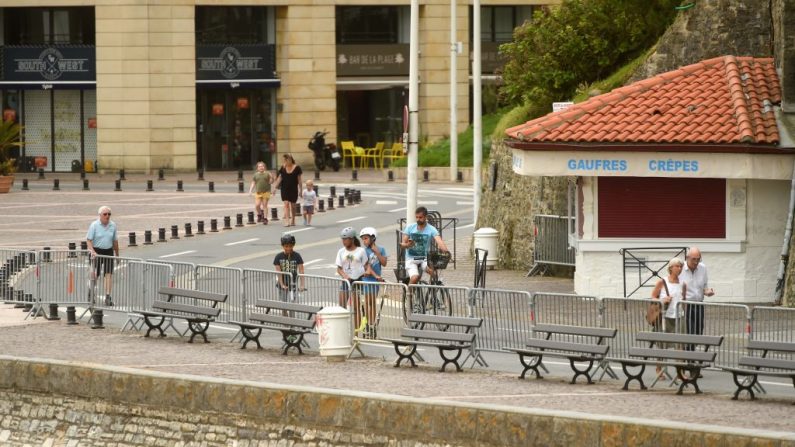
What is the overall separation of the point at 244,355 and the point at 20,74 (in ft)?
151

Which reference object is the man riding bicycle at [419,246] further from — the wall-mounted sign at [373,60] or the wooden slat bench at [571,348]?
the wall-mounted sign at [373,60]

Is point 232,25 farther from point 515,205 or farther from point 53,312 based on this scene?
point 53,312

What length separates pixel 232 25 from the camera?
67625 mm

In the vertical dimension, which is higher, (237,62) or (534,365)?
(237,62)

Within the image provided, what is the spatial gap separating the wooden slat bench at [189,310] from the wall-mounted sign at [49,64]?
1676 inches

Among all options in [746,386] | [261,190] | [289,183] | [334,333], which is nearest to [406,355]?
[334,333]

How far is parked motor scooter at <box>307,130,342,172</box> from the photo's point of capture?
2584 inches

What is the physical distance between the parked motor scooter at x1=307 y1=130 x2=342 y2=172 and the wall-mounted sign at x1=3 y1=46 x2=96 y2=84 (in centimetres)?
867

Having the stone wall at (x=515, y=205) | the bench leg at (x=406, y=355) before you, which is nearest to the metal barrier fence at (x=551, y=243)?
the stone wall at (x=515, y=205)

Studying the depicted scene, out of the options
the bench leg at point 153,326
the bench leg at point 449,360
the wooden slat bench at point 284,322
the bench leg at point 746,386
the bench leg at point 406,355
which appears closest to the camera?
the bench leg at point 746,386

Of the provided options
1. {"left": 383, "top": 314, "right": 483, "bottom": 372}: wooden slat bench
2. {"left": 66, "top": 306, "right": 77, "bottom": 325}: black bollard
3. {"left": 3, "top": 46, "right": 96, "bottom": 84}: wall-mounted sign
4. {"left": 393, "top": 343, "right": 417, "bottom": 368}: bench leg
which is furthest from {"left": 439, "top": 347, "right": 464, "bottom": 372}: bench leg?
{"left": 3, "top": 46, "right": 96, "bottom": 84}: wall-mounted sign

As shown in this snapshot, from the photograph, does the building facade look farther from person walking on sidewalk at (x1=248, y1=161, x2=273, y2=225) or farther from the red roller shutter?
the red roller shutter

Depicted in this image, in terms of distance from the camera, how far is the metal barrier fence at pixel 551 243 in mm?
31766

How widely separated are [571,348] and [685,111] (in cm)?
869
